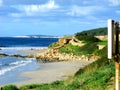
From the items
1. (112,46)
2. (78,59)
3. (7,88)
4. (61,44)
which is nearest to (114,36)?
(112,46)

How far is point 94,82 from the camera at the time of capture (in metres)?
17.8

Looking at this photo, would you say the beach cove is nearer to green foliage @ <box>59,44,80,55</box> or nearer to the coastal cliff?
the coastal cliff

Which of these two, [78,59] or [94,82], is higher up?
[94,82]

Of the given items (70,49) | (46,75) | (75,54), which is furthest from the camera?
(70,49)

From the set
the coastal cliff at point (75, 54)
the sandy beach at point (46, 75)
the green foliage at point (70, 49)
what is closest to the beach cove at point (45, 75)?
the sandy beach at point (46, 75)

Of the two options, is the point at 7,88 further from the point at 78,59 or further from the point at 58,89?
the point at 78,59

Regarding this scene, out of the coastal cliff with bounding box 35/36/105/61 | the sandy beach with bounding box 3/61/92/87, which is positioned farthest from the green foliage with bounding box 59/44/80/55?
the sandy beach with bounding box 3/61/92/87

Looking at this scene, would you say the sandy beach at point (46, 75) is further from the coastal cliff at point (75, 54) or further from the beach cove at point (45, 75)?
the coastal cliff at point (75, 54)

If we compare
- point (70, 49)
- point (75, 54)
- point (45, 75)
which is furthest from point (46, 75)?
point (70, 49)

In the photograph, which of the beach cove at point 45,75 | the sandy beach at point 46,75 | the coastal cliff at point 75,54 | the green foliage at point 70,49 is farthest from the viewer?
the green foliage at point 70,49

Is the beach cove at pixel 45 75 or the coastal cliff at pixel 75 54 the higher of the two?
the beach cove at pixel 45 75

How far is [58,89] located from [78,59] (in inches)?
1661

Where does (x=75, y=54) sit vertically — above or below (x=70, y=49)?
above

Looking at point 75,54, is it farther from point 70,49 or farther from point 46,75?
point 46,75
